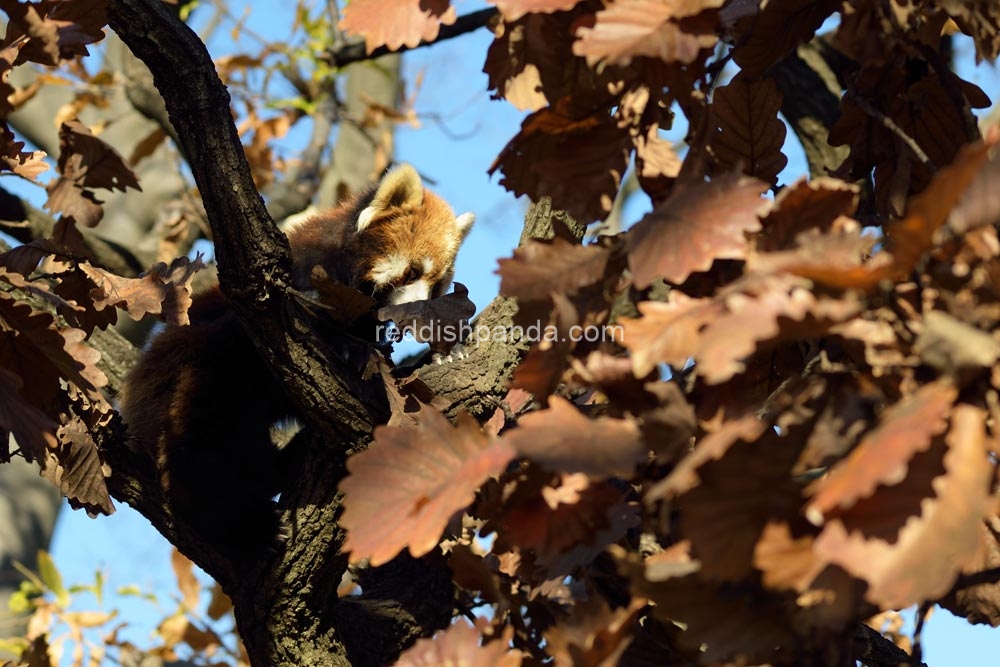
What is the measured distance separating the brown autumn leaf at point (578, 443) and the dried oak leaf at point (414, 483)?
33mm

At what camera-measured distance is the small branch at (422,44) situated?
4545 mm

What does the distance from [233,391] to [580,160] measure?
79.5 inches

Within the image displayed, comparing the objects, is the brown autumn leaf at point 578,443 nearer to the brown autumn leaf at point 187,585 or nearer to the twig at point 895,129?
the twig at point 895,129

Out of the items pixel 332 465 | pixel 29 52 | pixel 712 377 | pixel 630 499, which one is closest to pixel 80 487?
pixel 332 465

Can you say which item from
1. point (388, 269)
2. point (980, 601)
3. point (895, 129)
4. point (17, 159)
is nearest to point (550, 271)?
point (895, 129)

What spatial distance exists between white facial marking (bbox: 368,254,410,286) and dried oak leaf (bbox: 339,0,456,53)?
2400 millimetres

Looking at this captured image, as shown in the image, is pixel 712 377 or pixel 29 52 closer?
pixel 712 377

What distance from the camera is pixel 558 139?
1516mm

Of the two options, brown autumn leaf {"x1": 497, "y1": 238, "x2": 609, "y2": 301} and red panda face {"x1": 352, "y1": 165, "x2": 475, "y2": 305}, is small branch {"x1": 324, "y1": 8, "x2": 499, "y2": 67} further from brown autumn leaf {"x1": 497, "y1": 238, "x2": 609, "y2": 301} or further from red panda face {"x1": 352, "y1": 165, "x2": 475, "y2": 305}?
brown autumn leaf {"x1": 497, "y1": 238, "x2": 609, "y2": 301}

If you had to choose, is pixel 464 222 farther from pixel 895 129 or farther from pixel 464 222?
pixel 895 129

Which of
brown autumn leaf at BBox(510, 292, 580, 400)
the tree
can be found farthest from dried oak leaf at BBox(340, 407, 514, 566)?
brown autumn leaf at BBox(510, 292, 580, 400)

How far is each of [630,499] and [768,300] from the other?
695mm

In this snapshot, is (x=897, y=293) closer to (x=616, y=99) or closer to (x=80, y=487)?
(x=616, y=99)

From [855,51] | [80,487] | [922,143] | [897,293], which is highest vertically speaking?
[80,487]
